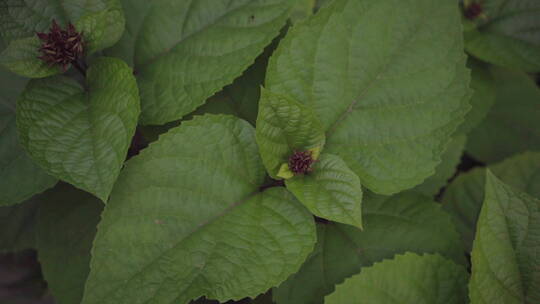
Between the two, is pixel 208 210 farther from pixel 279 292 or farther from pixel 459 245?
pixel 459 245

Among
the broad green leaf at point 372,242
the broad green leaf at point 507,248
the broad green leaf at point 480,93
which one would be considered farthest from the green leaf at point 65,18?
the broad green leaf at point 480,93

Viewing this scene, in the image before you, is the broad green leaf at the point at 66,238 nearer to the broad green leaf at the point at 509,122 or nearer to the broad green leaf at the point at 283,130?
the broad green leaf at the point at 283,130

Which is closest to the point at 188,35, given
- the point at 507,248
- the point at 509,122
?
the point at 507,248

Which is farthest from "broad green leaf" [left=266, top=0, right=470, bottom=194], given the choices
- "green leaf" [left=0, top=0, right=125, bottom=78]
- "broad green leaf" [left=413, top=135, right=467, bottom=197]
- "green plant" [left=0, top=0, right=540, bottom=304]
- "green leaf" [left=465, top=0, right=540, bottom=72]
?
"green leaf" [left=465, top=0, right=540, bottom=72]

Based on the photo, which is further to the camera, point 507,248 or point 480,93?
point 480,93

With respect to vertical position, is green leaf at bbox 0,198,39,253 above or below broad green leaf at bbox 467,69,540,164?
above

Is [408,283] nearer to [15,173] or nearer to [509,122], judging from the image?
[15,173]

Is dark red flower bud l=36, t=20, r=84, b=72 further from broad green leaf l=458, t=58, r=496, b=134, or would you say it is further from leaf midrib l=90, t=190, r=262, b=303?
broad green leaf l=458, t=58, r=496, b=134
